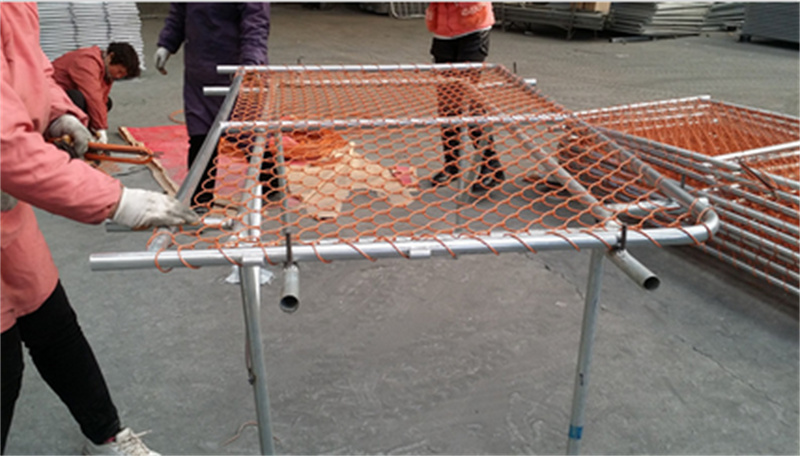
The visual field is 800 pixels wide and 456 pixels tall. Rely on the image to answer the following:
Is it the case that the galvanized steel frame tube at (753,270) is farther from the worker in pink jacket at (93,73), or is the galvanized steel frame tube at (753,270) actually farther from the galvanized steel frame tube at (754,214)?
the worker in pink jacket at (93,73)

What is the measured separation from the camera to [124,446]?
1.91 meters

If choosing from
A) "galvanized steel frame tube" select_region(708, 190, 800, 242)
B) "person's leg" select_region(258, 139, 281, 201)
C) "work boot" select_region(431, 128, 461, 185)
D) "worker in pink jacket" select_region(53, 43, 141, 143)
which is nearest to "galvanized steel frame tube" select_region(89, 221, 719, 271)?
"person's leg" select_region(258, 139, 281, 201)

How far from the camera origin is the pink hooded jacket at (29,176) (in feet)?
3.71

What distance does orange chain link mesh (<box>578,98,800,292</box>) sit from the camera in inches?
104

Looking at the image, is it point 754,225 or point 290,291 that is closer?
point 290,291

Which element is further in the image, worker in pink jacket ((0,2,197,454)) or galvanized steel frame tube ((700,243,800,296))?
galvanized steel frame tube ((700,243,800,296))

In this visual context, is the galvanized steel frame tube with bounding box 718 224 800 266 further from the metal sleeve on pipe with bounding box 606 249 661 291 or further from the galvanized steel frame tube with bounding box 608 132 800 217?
the metal sleeve on pipe with bounding box 606 249 661 291

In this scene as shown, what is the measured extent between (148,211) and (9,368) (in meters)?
0.67

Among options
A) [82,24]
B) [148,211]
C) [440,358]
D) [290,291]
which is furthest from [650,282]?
[82,24]

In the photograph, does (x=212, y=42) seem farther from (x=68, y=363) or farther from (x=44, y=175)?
(x=44, y=175)

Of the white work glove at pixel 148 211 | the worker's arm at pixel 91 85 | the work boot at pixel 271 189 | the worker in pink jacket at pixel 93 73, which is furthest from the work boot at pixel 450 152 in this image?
the worker's arm at pixel 91 85

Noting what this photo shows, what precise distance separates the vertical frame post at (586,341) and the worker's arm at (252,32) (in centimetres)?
202

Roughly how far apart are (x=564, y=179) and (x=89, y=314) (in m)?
2.19

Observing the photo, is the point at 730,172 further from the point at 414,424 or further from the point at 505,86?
the point at 414,424
